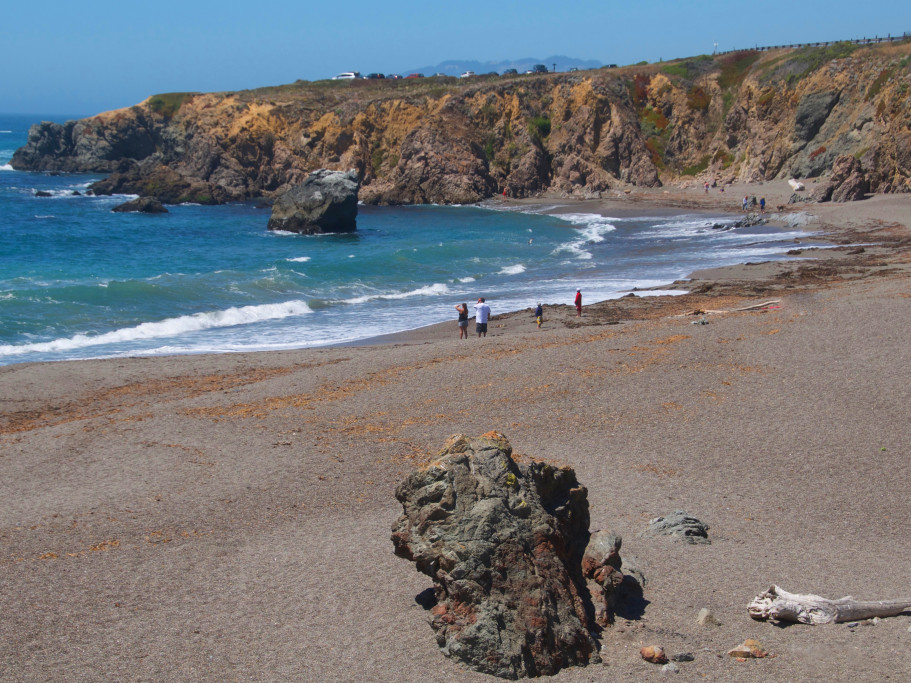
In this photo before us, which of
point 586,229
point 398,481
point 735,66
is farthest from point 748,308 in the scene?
point 735,66

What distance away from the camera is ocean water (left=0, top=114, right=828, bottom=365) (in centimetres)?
2380

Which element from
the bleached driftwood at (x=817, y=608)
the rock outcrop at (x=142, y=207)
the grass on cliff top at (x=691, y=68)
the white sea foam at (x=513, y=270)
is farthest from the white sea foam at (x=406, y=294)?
the grass on cliff top at (x=691, y=68)

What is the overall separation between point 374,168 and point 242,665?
211 feet

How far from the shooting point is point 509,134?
6756 centimetres

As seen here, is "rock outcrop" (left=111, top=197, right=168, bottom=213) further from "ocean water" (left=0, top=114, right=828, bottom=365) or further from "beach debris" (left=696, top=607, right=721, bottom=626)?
"beach debris" (left=696, top=607, right=721, bottom=626)

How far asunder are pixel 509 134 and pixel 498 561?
64.0m

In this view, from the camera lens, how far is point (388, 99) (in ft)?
227

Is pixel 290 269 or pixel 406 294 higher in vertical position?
pixel 290 269

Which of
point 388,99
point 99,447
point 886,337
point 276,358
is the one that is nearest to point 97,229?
point 388,99

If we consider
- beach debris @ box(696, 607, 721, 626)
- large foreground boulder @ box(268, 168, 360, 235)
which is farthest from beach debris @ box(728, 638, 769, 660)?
large foreground boulder @ box(268, 168, 360, 235)

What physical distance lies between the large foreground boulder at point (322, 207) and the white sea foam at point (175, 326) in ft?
68.1

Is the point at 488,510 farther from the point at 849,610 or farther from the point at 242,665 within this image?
the point at 849,610

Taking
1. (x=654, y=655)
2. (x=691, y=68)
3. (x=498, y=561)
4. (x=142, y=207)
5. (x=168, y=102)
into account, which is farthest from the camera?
(x=168, y=102)

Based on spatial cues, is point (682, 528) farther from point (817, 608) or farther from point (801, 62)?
point (801, 62)
